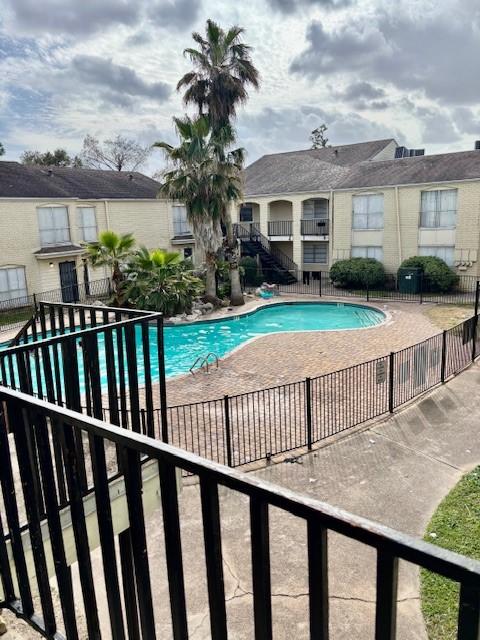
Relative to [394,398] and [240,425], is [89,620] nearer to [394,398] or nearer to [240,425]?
[240,425]

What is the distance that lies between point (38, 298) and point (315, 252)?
1841 cm

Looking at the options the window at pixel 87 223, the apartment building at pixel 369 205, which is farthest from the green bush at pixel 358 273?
the window at pixel 87 223

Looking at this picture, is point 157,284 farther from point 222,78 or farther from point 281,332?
point 222,78

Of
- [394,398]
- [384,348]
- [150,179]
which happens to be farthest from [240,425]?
[150,179]

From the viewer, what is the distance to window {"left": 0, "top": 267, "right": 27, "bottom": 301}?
25.1 m

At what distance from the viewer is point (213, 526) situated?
1715 millimetres

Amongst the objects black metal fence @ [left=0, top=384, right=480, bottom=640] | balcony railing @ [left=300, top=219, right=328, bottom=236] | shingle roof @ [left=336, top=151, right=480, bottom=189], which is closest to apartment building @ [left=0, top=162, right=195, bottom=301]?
balcony railing @ [left=300, top=219, right=328, bottom=236]

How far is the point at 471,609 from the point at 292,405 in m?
10.7

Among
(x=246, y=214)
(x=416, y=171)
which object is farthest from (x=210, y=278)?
(x=246, y=214)

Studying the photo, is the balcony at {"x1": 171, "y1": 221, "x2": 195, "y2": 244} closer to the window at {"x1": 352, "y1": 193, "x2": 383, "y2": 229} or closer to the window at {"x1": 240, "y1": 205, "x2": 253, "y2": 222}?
the window at {"x1": 240, "y1": 205, "x2": 253, "y2": 222}

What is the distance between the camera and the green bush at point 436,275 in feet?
88.4

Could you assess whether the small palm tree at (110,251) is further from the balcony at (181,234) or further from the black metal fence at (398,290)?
the balcony at (181,234)

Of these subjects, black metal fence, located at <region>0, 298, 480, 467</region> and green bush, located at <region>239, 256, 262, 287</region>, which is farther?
green bush, located at <region>239, 256, 262, 287</region>

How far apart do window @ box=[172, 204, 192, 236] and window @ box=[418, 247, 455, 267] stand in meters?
15.6
